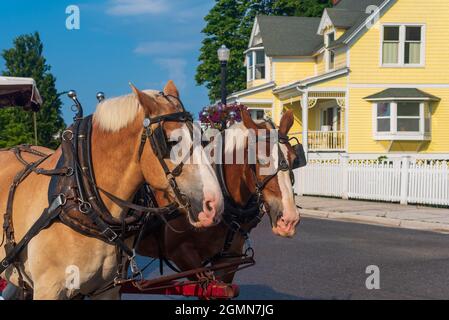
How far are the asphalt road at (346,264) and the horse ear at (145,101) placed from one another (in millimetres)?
4436

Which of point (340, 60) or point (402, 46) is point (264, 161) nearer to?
point (402, 46)

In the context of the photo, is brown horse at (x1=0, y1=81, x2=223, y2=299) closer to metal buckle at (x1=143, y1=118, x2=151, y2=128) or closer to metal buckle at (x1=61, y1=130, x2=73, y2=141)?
metal buckle at (x1=143, y1=118, x2=151, y2=128)

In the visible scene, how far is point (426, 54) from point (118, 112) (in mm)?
29802

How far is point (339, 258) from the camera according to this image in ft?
35.0

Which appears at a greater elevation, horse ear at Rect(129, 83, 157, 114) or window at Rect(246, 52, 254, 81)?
window at Rect(246, 52, 254, 81)

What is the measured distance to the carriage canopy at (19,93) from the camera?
7.97m

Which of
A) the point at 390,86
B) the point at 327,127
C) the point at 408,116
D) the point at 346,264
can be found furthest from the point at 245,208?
the point at 327,127

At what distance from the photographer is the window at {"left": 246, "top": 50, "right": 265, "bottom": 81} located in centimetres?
4022

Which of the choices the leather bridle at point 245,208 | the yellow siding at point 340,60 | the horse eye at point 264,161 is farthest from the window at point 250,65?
the horse eye at point 264,161

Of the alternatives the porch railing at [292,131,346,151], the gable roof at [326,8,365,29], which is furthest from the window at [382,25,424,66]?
the porch railing at [292,131,346,151]

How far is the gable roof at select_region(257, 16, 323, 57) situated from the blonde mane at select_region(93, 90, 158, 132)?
34.1 m

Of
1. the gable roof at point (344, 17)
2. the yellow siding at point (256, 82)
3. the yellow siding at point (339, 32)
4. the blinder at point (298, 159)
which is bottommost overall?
the blinder at point (298, 159)

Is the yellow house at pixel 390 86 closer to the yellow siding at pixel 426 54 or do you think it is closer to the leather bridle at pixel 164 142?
the yellow siding at pixel 426 54
